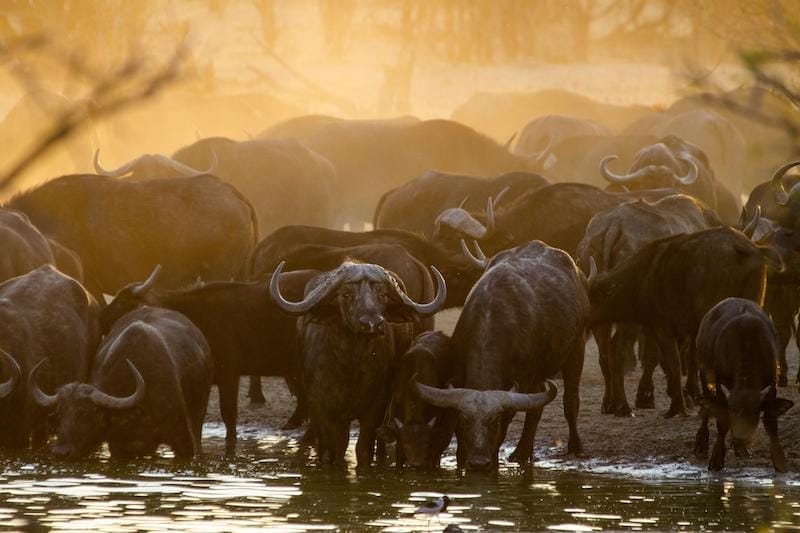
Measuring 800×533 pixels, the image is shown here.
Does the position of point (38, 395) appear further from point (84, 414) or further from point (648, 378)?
point (648, 378)

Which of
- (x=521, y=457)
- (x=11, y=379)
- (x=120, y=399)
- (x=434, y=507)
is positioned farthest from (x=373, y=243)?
(x=434, y=507)

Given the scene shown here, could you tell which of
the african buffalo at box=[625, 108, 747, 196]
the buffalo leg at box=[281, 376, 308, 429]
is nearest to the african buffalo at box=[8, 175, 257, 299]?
the buffalo leg at box=[281, 376, 308, 429]

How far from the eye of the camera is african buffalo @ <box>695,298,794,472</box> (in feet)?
39.1

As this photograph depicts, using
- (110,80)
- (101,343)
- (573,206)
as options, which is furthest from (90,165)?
(110,80)

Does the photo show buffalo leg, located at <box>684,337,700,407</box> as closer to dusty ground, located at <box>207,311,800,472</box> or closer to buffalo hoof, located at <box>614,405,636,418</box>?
dusty ground, located at <box>207,311,800,472</box>

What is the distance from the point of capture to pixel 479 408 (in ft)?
39.2

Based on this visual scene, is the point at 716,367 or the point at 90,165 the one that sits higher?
the point at 90,165

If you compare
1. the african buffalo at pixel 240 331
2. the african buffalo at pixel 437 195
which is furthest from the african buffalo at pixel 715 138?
the african buffalo at pixel 240 331

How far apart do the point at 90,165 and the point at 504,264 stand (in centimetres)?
2104

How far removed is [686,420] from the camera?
14289 millimetres

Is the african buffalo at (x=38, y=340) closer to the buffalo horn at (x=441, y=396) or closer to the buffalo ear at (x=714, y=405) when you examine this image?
the buffalo horn at (x=441, y=396)

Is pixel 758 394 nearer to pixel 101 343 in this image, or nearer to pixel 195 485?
pixel 195 485

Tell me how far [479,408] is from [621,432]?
2459 mm

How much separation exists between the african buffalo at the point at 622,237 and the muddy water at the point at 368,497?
2.70m
